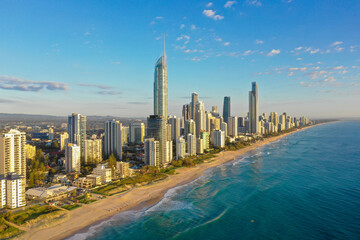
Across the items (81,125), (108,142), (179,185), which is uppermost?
(81,125)

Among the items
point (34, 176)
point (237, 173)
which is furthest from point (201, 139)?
point (34, 176)

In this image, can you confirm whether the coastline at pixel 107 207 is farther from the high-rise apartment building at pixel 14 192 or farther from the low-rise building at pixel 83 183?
the high-rise apartment building at pixel 14 192

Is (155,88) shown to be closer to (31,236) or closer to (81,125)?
(81,125)

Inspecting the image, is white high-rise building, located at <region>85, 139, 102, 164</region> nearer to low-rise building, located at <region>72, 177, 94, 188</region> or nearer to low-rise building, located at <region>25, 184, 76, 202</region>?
low-rise building, located at <region>72, 177, 94, 188</region>

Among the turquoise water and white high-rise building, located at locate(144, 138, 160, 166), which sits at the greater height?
white high-rise building, located at locate(144, 138, 160, 166)

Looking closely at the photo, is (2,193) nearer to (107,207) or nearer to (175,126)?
(107,207)

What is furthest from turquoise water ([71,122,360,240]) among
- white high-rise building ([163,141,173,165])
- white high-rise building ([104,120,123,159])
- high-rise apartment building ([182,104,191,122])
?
high-rise apartment building ([182,104,191,122])
